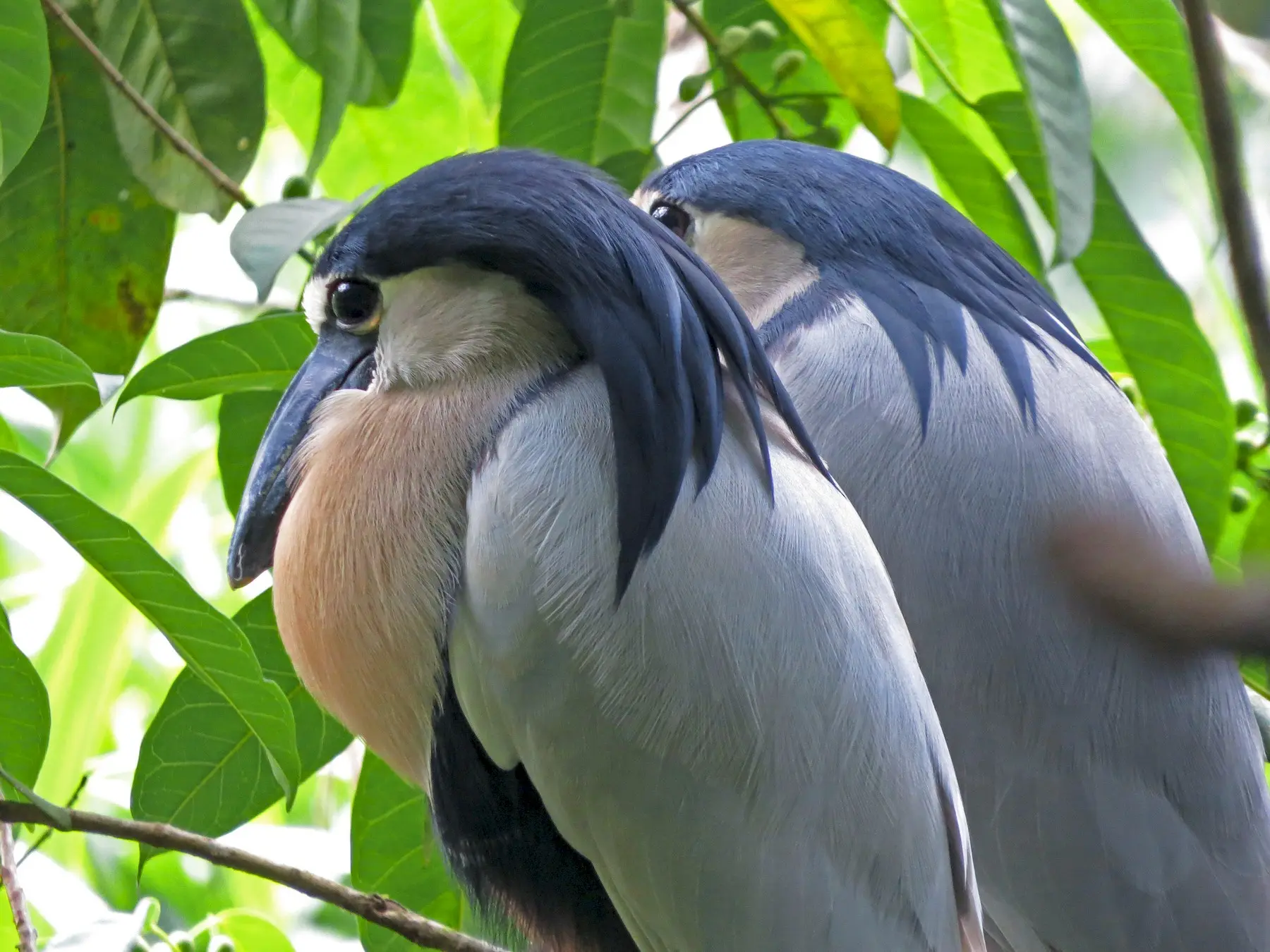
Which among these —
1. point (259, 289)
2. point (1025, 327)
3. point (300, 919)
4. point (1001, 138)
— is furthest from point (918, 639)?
point (300, 919)

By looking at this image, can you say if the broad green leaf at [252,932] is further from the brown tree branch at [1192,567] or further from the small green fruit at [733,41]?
the brown tree branch at [1192,567]

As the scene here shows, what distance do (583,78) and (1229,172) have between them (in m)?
1.44

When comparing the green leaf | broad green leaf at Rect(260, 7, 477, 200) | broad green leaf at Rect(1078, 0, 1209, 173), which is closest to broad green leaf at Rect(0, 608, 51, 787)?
the green leaf

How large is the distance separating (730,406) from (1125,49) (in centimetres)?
67

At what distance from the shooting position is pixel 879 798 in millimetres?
1039

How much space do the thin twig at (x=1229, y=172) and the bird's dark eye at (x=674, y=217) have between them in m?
1.41

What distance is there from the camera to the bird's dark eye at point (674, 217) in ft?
5.49

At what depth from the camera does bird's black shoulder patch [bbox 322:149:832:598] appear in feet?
3.43

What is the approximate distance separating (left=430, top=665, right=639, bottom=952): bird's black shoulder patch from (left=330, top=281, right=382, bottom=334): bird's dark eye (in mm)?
331

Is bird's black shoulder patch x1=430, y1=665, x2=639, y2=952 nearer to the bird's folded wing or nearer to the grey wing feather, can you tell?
the bird's folded wing

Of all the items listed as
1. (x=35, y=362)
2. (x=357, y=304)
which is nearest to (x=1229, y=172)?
(x=35, y=362)

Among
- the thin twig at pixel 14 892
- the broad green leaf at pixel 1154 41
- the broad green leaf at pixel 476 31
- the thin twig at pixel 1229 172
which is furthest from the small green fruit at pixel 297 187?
the thin twig at pixel 1229 172

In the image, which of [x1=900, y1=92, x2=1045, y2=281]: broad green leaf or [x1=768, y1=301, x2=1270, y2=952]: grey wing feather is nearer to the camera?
[x1=768, y1=301, x2=1270, y2=952]: grey wing feather

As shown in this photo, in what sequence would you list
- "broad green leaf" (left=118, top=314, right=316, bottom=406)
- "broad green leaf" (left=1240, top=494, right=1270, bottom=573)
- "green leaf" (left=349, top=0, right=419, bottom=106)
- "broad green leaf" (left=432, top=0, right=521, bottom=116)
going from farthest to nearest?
"broad green leaf" (left=432, top=0, right=521, bottom=116) < "green leaf" (left=349, top=0, right=419, bottom=106) < "broad green leaf" (left=118, top=314, right=316, bottom=406) < "broad green leaf" (left=1240, top=494, right=1270, bottom=573)
